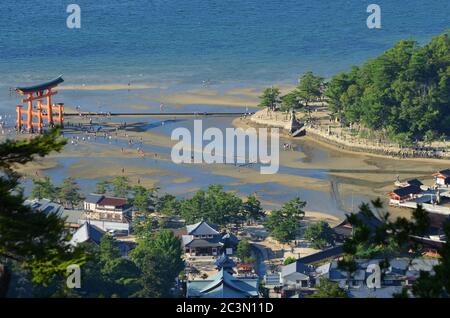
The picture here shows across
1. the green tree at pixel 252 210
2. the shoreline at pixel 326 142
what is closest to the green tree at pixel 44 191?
the green tree at pixel 252 210

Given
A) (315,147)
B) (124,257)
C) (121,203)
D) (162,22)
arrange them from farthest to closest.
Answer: (162,22), (315,147), (121,203), (124,257)

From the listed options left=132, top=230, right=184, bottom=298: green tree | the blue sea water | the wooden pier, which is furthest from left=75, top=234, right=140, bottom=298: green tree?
the blue sea water

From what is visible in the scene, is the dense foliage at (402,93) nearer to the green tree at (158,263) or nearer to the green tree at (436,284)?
the green tree at (158,263)

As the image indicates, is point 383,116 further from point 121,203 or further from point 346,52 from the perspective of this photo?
point 346,52

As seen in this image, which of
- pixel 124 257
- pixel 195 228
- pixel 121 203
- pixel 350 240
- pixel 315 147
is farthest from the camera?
pixel 315 147

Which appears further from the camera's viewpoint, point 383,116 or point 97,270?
point 383,116

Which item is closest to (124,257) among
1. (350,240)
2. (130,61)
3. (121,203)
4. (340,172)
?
(121,203)
